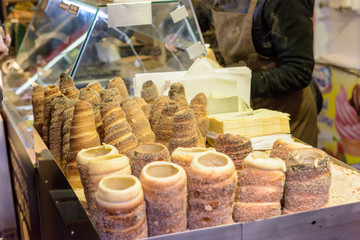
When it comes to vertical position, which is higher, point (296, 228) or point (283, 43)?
point (283, 43)

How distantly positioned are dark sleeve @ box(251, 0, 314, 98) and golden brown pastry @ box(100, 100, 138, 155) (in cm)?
122

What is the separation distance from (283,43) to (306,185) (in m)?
1.36

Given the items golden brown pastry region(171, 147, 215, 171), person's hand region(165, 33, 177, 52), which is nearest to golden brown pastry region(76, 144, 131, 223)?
golden brown pastry region(171, 147, 215, 171)

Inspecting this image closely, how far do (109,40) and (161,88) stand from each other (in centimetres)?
39

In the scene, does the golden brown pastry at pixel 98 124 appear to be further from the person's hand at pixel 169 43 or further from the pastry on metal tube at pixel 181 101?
the person's hand at pixel 169 43

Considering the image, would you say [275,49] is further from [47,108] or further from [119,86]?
[47,108]

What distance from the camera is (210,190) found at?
3.36 ft

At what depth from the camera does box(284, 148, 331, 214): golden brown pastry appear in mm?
1103

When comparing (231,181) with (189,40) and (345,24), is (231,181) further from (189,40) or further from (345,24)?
(345,24)

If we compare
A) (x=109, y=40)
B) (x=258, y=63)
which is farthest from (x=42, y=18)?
(x=258, y=63)

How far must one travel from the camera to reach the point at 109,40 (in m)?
2.18

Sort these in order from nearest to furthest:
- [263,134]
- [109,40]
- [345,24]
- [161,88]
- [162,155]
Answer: [162,155]
[263,134]
[161,88]
[109,40]
[345,24]

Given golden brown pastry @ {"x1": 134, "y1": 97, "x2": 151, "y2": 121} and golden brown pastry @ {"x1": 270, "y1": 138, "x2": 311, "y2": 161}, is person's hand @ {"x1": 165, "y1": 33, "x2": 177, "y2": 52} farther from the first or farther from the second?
golden brown pastry @ {"x1": 270, "y1": 138, "x2": 311, "y2": 161}

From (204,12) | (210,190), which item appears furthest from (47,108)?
(204,12)
